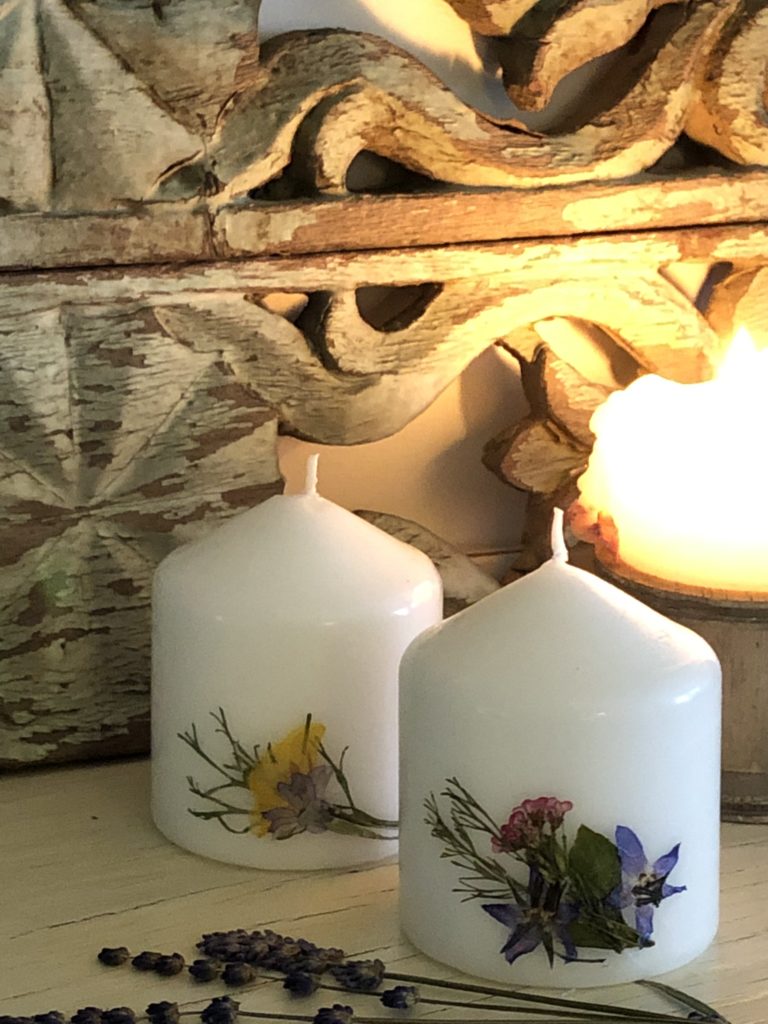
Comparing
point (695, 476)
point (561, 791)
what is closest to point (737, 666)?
point (695, 476)

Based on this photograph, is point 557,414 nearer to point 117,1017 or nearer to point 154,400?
point 154,400

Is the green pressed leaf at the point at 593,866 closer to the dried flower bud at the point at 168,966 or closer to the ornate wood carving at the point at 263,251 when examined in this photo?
the dried flower bud at the point at 168,966

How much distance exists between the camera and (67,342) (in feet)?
2.43

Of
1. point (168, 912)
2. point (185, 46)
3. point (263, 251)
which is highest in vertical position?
point (185, 46)

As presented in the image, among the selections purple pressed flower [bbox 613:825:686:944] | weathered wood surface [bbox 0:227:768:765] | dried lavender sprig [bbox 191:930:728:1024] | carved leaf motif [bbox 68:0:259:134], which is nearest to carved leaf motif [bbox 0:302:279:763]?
weathered wood surface [bbox 0:227:768:765]

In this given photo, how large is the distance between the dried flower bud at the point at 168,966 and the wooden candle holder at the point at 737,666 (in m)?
0.29

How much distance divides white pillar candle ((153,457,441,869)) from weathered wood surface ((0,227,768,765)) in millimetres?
94

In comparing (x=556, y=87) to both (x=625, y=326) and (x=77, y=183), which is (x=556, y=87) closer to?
(x=625, y=326)

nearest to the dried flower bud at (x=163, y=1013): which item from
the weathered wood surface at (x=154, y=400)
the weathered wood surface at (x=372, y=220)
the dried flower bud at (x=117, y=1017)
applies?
the dried flower bud at (x=117, y=1017)

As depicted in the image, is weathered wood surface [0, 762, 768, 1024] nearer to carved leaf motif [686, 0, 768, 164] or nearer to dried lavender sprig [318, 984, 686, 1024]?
dried lavender sprig [318, 984, 686, 1024]

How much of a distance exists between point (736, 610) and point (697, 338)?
0.22 metres

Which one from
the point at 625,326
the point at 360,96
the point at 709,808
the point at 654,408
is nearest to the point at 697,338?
the point at 625,326

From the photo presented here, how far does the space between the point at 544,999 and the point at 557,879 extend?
0.04m

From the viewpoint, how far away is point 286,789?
2.16ft
